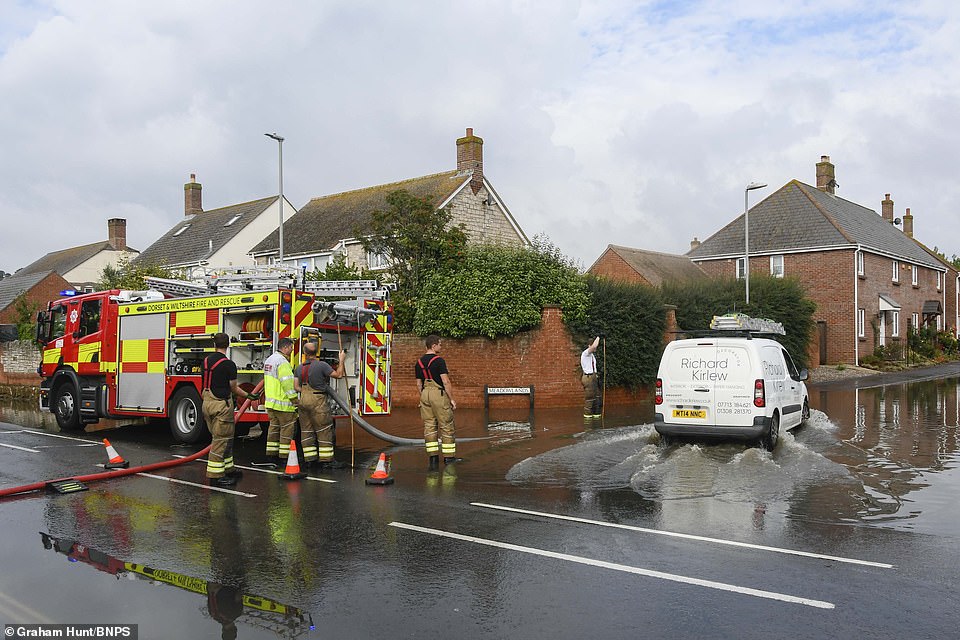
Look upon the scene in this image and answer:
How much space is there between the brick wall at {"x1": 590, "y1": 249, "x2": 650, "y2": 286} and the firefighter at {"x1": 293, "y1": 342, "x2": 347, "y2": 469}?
94.2 feet

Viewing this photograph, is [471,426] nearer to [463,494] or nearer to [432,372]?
[432,372]

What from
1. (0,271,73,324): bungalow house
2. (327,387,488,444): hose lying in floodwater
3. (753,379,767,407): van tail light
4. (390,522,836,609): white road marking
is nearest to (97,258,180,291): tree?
(0,271,73,324): bungalow house

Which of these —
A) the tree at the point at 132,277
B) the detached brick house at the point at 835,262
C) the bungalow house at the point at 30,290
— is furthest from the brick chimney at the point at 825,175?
the bungalow house at the point at 30,290

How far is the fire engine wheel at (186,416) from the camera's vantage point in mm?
13031

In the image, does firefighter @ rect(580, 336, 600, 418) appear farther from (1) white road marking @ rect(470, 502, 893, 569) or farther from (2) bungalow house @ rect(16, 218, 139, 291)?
(2) bungalow house @ rect(16, 218, 139, 291)

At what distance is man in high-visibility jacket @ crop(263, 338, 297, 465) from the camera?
10492 mm

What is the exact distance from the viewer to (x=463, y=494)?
8.99 meters

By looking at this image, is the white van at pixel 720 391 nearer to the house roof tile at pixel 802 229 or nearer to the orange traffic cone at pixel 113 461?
the orange traffic cone at pixel 113 461

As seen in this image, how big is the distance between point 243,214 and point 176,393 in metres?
30.9

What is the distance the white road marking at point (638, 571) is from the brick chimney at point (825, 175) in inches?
1598

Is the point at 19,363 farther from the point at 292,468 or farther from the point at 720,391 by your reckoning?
the point at 720,391

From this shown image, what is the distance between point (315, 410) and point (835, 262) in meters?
31.4

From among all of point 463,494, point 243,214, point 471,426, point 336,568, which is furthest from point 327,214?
point 336,568

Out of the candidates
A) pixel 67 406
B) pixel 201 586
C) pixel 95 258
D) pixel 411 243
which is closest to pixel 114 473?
pixel 201 586
